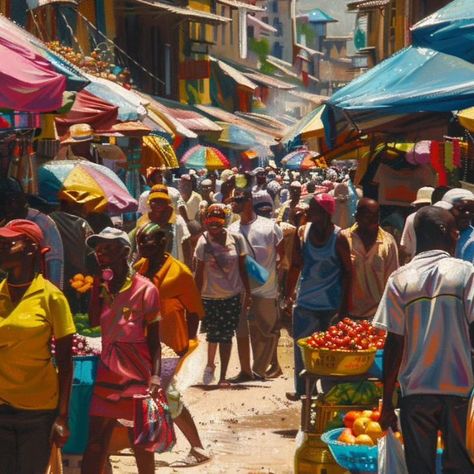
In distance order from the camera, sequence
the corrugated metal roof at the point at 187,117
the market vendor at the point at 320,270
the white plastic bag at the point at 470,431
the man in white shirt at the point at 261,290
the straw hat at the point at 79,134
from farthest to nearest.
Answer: the corrugated metal roof at the point at 187,117
the man in white shirt at the point at 261,290
the straw hat at the point at 79,134
the market vendor at the point at 320,270
the white plastic bag at the point at 470,431

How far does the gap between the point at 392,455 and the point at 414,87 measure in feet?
11.3

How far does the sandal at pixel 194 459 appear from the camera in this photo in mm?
10492

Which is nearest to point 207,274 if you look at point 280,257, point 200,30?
point 280,257

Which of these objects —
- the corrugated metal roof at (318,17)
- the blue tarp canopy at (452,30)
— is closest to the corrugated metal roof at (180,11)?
the blue tarp canopy at (452,30)

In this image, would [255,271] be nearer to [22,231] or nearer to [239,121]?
[22,231]

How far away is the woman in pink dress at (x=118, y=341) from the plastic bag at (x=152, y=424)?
0.06 meters

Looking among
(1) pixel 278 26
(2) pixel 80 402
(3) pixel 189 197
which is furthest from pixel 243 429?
(1) pixel 278 26

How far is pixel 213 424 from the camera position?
12.1 m

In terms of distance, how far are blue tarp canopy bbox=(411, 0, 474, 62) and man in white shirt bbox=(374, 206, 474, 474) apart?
3.05 metres

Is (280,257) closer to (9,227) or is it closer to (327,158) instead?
(327,158)

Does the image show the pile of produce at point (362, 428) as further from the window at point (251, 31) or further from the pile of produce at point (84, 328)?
the window at point (251, 31)

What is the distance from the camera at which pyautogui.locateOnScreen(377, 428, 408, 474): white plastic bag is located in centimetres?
762

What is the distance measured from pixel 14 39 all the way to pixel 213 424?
11.7 feet

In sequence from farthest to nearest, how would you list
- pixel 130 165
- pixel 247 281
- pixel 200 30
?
pixel 200 30, pixel 130 165, pixel 247 281
